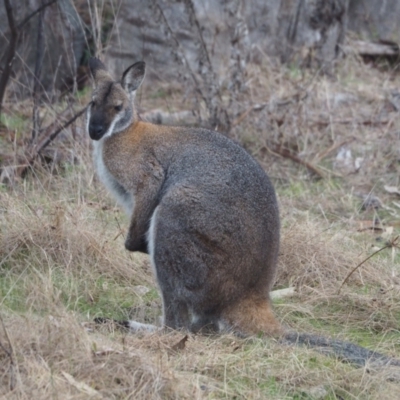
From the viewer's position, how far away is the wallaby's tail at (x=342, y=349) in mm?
4289

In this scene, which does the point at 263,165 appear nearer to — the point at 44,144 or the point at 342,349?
the point at 44,144

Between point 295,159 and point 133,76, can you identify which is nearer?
point 133,76

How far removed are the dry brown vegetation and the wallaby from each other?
0.57 ft

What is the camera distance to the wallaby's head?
5145mm

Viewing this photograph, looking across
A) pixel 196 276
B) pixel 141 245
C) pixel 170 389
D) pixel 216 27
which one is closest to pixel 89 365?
pixel 170 389

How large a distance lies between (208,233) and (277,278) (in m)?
1.33

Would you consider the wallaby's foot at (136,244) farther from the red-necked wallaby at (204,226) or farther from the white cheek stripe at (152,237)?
the white cheek stripe at (152,237)

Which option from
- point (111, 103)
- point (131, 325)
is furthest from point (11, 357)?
point (111, 103)

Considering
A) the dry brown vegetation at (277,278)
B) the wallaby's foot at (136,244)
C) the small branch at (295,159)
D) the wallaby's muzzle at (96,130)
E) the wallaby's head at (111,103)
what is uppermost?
the wallaby's head at (111,103)

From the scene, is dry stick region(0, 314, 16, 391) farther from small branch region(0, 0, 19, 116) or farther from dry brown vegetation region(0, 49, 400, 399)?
small branch region(0, 0, 19, 116)

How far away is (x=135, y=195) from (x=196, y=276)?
0.68 metres

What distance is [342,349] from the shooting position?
4414mm

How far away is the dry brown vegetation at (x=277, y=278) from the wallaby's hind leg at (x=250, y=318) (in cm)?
9

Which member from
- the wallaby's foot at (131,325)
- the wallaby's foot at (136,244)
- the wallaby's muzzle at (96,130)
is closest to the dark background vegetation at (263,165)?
the wallaby's foot at (131,325)
